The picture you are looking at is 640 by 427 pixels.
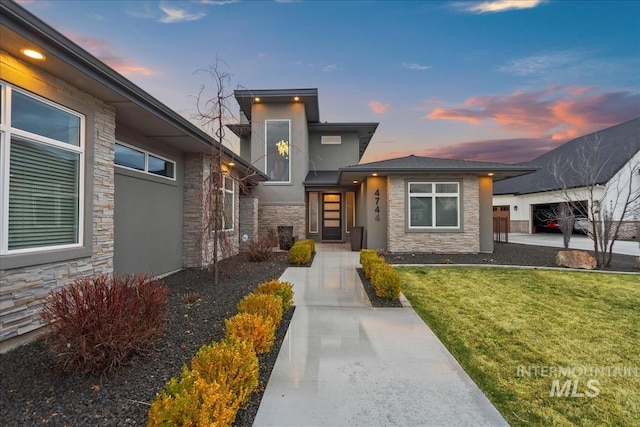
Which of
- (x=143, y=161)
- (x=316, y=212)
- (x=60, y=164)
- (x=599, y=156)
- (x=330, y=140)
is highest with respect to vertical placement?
(x=330, y=140)

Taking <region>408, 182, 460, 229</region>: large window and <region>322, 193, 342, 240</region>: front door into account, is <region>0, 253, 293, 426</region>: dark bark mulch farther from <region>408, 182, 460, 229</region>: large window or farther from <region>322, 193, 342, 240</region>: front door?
<region>322, 193, 342, 240</region>: front door

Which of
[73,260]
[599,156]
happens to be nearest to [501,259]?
[73,260]

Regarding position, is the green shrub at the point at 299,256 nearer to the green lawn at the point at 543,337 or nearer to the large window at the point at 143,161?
the green lawn at the point at 543,337

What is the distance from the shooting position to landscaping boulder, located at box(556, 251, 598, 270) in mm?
8578

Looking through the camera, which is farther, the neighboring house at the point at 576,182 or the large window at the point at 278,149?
the neighboring house at the point at 576,182

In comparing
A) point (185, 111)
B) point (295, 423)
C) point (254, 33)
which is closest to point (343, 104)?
point (254, 33)

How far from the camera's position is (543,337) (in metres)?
3.87

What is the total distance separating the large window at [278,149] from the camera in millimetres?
14391

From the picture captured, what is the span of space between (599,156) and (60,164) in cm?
2751

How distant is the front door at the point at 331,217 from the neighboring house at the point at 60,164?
10.2 meters

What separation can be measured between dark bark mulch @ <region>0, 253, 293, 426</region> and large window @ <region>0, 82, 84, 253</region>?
1.37m

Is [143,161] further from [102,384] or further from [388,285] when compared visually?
[388,285]

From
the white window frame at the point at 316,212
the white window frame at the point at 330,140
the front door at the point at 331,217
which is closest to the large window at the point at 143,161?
the white window frame at the point at 316,212

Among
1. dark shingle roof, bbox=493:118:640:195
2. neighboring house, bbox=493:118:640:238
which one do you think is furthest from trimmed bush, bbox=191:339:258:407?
dark shingle roof, bbox=493:118:640:195
